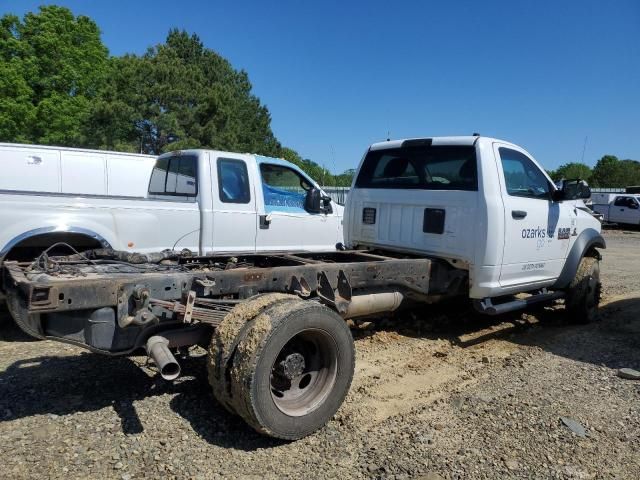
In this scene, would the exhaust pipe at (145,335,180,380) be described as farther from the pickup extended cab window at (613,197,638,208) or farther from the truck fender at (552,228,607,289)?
the pickup extended cab window at (613,197,638,208)

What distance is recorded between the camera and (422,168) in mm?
5531

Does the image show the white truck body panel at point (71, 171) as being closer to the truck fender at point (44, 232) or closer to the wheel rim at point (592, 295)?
the truck fender at point (44, 232)

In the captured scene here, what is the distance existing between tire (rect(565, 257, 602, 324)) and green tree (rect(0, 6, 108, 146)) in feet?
75.1

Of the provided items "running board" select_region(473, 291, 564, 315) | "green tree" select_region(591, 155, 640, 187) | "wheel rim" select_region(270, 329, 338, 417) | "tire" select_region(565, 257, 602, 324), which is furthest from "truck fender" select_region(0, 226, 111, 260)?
"green tree" select_region(591, 155, 640, 187)

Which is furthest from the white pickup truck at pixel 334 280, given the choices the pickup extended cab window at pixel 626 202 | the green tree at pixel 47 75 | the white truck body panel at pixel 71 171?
the pickup extended cab window at pixel 626 202

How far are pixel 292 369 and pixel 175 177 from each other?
438cm

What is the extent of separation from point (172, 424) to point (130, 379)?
0.94 meters

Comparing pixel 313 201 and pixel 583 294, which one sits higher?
pixel 313 201

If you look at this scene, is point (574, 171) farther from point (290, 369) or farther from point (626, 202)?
point (290, 369)

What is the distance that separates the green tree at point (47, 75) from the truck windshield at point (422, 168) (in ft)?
69.8

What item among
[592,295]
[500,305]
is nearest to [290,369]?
[500,305]

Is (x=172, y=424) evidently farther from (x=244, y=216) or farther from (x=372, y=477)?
(x=244, y=216)

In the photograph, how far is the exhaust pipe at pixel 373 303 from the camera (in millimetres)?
4301

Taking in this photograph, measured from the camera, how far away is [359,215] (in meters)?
6.01
